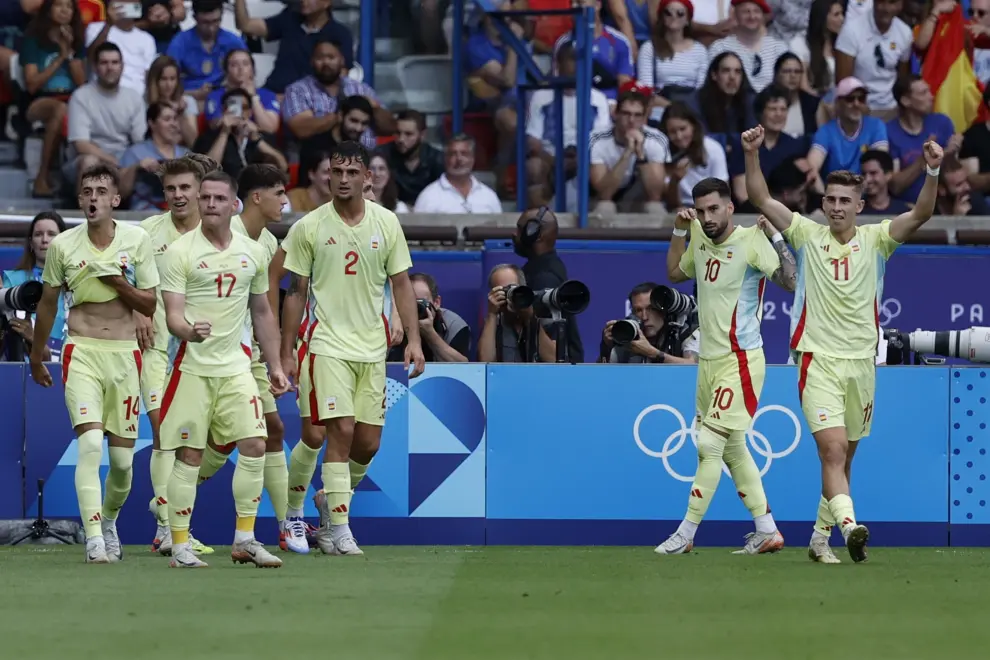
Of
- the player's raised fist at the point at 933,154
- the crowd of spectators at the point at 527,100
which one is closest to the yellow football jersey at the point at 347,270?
the player's raised fist at the point at 933,154

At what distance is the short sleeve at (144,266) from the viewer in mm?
10469

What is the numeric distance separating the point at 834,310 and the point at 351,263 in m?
2.90

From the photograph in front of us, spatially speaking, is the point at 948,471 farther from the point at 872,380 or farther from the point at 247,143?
the point at 247,143

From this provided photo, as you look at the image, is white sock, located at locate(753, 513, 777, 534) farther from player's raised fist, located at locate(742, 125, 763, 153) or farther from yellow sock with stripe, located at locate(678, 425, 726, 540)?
player's raised fist, located at locate(742, 125, 763, 153)

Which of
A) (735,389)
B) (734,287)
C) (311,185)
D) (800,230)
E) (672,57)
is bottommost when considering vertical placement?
(735,389)

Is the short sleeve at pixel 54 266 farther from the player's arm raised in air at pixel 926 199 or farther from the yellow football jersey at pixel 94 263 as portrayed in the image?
the player's arm raised in air at pixel 926 199

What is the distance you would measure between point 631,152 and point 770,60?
2271mm

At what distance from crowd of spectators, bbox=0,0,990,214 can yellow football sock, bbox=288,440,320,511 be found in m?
4.74

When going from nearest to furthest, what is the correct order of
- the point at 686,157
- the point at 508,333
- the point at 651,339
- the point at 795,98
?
1. the point at 651,339
2. the point at 508,333
3. the point at 686,157
4. the point at 795,98

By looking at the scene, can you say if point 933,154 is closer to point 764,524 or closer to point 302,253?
point 764,524

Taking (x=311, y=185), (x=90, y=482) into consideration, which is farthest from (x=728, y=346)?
(x=311, y=185)

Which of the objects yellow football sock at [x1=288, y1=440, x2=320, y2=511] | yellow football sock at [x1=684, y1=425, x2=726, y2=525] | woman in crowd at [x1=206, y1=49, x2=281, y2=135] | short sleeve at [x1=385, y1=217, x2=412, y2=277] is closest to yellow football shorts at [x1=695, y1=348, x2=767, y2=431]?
yellow football sock at [x1=684, y1=425, x2=726, y2=525]

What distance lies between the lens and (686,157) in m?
16.5

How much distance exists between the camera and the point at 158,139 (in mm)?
16125
